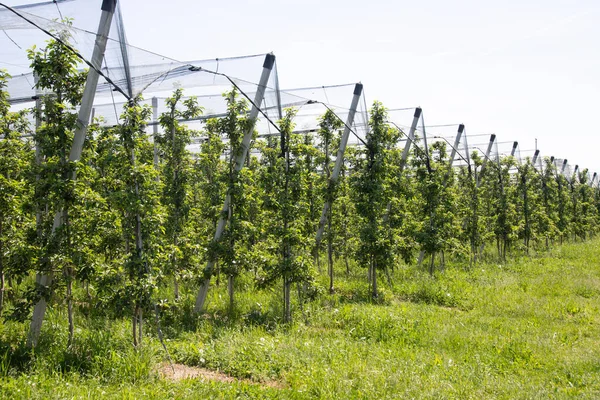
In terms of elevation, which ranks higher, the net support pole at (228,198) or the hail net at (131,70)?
the hail net at (131,70)

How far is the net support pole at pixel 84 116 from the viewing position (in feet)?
21.7

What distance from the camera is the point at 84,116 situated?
6.65 meters

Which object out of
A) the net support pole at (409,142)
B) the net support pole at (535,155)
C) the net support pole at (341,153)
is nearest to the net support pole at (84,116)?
the net support pole at (341,153)

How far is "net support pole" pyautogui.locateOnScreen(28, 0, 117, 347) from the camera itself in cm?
661

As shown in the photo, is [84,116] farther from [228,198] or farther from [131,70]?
[228,198]

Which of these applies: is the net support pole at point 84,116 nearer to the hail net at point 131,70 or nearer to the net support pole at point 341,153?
the hail net at point 131,70

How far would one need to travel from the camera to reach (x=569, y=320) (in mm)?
10445

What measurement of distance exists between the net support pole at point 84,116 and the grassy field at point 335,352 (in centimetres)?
48

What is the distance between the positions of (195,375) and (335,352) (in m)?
2.60

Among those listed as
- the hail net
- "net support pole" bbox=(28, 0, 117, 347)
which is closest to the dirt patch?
"net support pole" bbox=(28, 0, 117, 347)

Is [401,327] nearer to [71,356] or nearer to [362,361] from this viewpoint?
[362,361]

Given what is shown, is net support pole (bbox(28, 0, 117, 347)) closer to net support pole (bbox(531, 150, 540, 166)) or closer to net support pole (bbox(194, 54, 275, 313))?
net support pole (bbox(194, 54, 275, 313))

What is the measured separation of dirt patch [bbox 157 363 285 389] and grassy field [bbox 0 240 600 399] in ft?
0.11

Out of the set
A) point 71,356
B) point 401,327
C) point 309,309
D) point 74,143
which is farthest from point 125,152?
point 401,327
